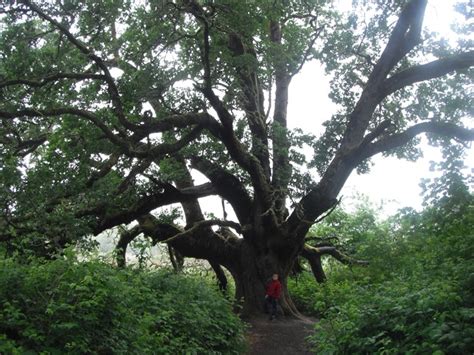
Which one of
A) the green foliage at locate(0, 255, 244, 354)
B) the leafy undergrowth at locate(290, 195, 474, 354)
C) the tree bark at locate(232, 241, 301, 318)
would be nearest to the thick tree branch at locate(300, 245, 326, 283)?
the tree bark at locate(232, 241, 301, 318)

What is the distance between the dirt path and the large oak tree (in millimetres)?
1108

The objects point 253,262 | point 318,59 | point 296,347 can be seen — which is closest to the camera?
point 296,347

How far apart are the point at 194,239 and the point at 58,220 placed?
6265 mm

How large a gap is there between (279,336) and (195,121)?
588 centimetres

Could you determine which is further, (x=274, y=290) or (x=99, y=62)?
(x=274, y=290)

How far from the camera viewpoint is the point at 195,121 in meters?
10.7

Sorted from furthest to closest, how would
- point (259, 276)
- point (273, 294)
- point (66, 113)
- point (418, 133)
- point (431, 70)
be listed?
point (259, 276), point (273, 294), point (418, 133), point (431, 70), point (66, 113)

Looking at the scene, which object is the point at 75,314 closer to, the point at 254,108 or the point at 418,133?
the point at 418,133

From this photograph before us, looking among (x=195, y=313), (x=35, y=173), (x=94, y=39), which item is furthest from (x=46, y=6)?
(x=195, y=313)

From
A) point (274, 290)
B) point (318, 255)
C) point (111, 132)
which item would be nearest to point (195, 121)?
point (111, 132)

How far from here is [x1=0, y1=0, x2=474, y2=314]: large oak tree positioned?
374 inches

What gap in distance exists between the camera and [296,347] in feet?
34.7

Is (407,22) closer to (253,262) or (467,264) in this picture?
(467,264)

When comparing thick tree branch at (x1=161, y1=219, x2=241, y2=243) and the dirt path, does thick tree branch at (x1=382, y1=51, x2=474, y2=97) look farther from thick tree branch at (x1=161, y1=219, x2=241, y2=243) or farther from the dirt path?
the dirt path
